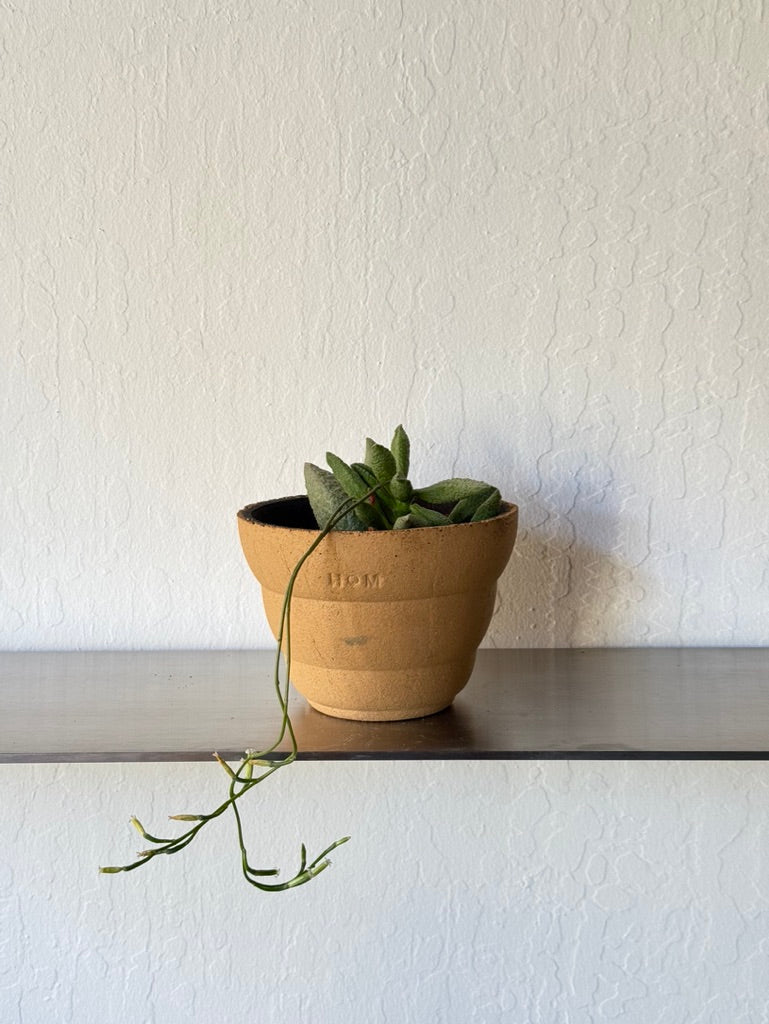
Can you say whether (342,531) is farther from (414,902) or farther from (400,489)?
(414,902)

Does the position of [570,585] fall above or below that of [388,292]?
below

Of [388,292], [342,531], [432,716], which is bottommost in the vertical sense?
[432,716]

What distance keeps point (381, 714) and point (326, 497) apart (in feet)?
0.37

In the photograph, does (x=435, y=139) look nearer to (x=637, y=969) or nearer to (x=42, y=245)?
(x=42, y=245)

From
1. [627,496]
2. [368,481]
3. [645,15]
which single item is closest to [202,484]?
[368,481]

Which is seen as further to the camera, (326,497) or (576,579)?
(576,579)

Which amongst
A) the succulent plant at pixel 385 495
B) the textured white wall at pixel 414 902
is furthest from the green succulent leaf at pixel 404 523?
the textured white wall at pixel 414 902

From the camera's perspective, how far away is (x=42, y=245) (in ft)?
1.98

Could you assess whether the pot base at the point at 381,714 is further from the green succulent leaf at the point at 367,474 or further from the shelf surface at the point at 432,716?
the green succulent leaf at the point at 367,474

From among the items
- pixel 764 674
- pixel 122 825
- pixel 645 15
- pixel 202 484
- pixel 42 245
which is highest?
pixel 645 15

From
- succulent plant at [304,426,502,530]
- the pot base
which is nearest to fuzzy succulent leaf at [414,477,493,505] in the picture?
succulent plant at [304,426,502,530]

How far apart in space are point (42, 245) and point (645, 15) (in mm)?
372

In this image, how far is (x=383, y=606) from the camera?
0.49m

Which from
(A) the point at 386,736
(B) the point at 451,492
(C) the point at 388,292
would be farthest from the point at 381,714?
→ (C) the point at 388,292
